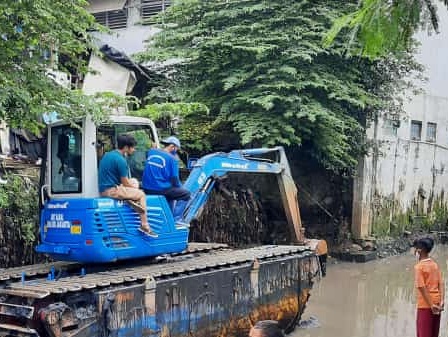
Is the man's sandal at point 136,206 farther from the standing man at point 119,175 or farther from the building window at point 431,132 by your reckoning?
the building window at point 431,132

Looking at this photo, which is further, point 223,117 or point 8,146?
point 223,117

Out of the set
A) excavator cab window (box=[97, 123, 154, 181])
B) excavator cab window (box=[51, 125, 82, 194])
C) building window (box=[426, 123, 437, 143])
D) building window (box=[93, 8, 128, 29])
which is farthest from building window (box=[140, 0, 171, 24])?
excavator cab window (box=[51, 125, 82, 194])

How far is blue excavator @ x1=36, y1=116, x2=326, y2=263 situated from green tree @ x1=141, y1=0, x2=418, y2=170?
18.5 feet

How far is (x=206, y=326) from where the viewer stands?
769cm

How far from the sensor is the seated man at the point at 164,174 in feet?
25.1

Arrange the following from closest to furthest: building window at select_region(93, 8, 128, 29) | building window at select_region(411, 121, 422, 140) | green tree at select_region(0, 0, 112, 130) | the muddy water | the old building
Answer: green tree at select_region(0, 0, 112, 130), the muddy water, the old building, building window at select_region(93, 8, 128, 29), building window at select_region(411, 121, 422, 140)

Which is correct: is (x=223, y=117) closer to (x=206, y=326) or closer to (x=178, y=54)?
(x=178, y=54)

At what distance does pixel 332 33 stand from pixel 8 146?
9.06 meters

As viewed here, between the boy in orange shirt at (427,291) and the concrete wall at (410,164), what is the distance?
10770mm

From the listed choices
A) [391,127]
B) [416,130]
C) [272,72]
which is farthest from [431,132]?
[272,72]

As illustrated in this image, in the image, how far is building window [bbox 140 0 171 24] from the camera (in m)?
19.2

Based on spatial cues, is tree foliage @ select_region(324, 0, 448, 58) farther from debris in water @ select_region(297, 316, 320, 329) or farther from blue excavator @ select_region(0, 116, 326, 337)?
debris in water @ select_region(297, 316, 320, 329)

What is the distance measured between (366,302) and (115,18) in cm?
1267

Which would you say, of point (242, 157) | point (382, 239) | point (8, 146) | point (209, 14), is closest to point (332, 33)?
point (242, 157)
